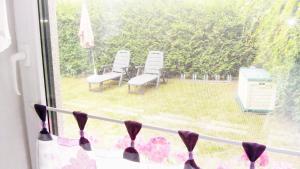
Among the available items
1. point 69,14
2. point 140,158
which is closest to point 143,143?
point 140,158

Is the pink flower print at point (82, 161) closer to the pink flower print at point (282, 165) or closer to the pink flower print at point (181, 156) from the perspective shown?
the pink flower print at point (181, 156)

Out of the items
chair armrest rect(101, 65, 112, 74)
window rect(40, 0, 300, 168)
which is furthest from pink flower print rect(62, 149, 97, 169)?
chair armrest rect(101, 65, 112, 74)

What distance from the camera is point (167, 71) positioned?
36.0 inches

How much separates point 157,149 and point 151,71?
266mm

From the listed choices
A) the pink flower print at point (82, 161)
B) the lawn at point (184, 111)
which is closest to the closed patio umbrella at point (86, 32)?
the lawn at point (184, 111)

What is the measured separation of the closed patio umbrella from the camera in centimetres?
96

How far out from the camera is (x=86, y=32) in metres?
0.98

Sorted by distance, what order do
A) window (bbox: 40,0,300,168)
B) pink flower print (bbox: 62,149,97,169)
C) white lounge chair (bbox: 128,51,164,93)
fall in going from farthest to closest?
pink flower print (bbox: 62,149,97,169), white lounge chair (bbox: 128,51,164,93), window (bbox: 40,0,300,168)

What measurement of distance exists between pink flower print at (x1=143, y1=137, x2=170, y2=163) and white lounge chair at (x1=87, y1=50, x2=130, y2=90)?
0.77 ft

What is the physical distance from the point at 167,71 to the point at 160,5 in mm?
208

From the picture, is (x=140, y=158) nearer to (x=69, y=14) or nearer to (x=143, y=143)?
(x=143, y=143)

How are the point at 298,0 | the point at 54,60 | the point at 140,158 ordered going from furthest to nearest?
the point at 54,60, the point at 140,158, the point at 298,0

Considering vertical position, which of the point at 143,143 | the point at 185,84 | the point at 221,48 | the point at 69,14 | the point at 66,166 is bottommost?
the point at 66,166

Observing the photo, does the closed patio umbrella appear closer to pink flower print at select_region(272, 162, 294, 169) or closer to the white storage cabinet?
the white storage cabinet
